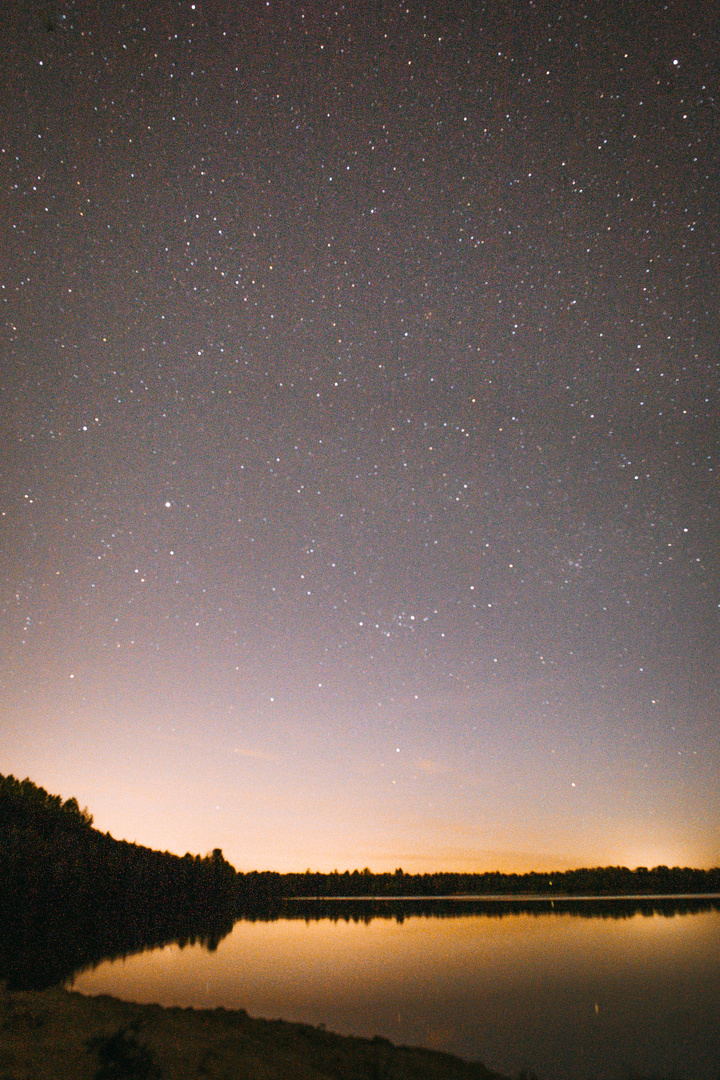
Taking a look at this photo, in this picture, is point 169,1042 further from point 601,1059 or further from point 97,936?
point 97,936

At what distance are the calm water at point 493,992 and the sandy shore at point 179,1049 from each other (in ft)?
8.59

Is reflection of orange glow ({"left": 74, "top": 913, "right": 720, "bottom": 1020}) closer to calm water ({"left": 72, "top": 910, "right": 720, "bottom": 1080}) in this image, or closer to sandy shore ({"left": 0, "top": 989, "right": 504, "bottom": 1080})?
calm water ({"left": 72, "top": 910, "right": 720, "bottom": 1080})

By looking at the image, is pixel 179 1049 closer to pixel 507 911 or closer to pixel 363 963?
pixel 363 963

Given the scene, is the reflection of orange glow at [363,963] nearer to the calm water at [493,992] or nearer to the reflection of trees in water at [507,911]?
the calm water at [493,992]

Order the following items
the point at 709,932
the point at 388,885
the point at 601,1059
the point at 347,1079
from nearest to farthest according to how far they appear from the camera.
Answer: the point at 347,1079, the point at 601,1059, the point at 709,932, the point at 388,885

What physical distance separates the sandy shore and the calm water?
2618 millimetres

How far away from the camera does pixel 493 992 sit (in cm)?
1941

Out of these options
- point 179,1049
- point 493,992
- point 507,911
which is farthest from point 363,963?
point 507,911

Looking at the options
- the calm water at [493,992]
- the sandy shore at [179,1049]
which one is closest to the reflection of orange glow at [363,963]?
the calm water at [493,992]

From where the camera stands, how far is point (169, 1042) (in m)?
9.49

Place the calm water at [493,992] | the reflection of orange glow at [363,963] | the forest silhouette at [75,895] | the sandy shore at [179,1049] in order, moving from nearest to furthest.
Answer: the sandy shore at [179,1049], the calm water at [493,992], the reflection of orange glow at [363,963], the forest silhouette at [75,895]

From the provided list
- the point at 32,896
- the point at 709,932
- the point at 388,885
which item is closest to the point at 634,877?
the point at 388,885

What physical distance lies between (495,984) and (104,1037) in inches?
604

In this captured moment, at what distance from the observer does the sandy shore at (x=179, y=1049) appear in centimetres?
834
